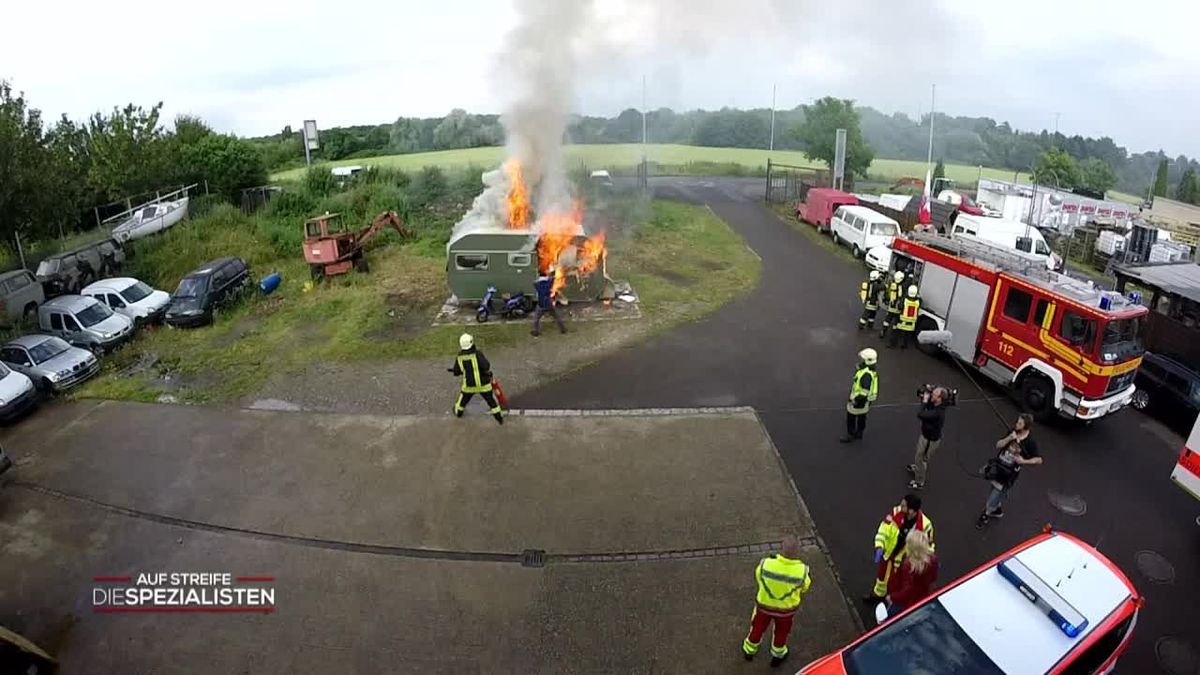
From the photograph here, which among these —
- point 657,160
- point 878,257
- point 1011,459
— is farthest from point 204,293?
point 657,160

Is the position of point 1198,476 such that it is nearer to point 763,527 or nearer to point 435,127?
point 763,527

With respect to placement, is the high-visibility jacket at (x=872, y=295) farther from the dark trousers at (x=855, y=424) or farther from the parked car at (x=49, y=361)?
the parked car at (x=49, y=361)

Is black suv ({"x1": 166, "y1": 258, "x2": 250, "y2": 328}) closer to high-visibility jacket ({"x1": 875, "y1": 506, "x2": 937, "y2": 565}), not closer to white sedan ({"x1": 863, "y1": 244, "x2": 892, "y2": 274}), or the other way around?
high-visibility jacket ({"x1": 875, "y1": 506, "x2": 937, "y2": 565})

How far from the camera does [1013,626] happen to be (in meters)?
5.06

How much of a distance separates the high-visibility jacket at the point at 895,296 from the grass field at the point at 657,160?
10973 millimetres

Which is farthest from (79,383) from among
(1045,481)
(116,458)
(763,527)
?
(1045,481)

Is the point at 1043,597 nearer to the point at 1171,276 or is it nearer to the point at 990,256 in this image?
the point at 990,256

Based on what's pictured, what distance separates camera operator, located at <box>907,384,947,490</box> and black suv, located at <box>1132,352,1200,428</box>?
18.4 feet

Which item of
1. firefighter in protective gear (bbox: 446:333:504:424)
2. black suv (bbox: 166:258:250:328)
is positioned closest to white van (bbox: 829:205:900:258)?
firefighter in protective gear (bbox: 446:333:504:424)

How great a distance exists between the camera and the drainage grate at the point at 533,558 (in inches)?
300

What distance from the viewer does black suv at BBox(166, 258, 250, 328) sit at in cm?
1661

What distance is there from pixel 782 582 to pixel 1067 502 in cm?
581

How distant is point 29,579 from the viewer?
303 inches

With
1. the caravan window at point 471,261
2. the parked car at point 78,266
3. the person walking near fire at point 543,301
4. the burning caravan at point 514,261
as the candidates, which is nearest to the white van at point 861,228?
the burning caravan at point 514,261
